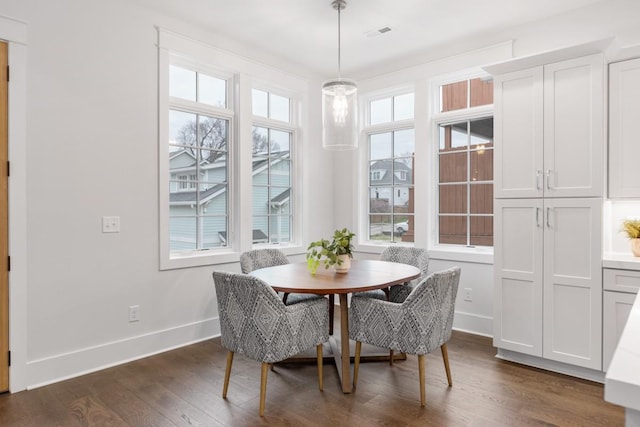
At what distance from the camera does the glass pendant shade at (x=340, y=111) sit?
9.84 feet

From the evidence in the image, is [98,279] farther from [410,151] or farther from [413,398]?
[410,151]

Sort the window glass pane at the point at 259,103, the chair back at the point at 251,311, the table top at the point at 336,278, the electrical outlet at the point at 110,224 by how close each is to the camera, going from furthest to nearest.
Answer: the window glass pane at the point at 259,103 → the electrical outlet at the point at 110,224 → the table top at the point at 336,278 → the chair back at the point at 251,311

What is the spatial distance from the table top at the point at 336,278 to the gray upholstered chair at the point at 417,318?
16 cm

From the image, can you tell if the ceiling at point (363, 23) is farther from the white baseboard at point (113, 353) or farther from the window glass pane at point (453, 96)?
the white baseboard at point (113, 353)

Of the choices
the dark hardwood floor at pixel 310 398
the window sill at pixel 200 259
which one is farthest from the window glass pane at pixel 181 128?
the dark hardwood floor at pixel 310 398

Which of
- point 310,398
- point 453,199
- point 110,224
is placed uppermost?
point 453,199

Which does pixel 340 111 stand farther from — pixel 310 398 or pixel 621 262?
pixel 621 262

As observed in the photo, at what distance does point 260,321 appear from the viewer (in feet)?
7.35

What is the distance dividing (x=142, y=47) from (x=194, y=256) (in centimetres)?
182

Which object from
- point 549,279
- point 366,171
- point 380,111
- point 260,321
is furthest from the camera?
point 366,171

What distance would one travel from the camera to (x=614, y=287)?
8.77 feet

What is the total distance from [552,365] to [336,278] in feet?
5.75

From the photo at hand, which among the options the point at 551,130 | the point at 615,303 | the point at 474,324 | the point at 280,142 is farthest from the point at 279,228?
the point at 615,303

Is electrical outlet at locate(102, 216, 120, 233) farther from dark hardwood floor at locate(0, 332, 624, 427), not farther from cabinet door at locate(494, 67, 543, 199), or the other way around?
cabinet door at locate(494, 67, 543, 199)
